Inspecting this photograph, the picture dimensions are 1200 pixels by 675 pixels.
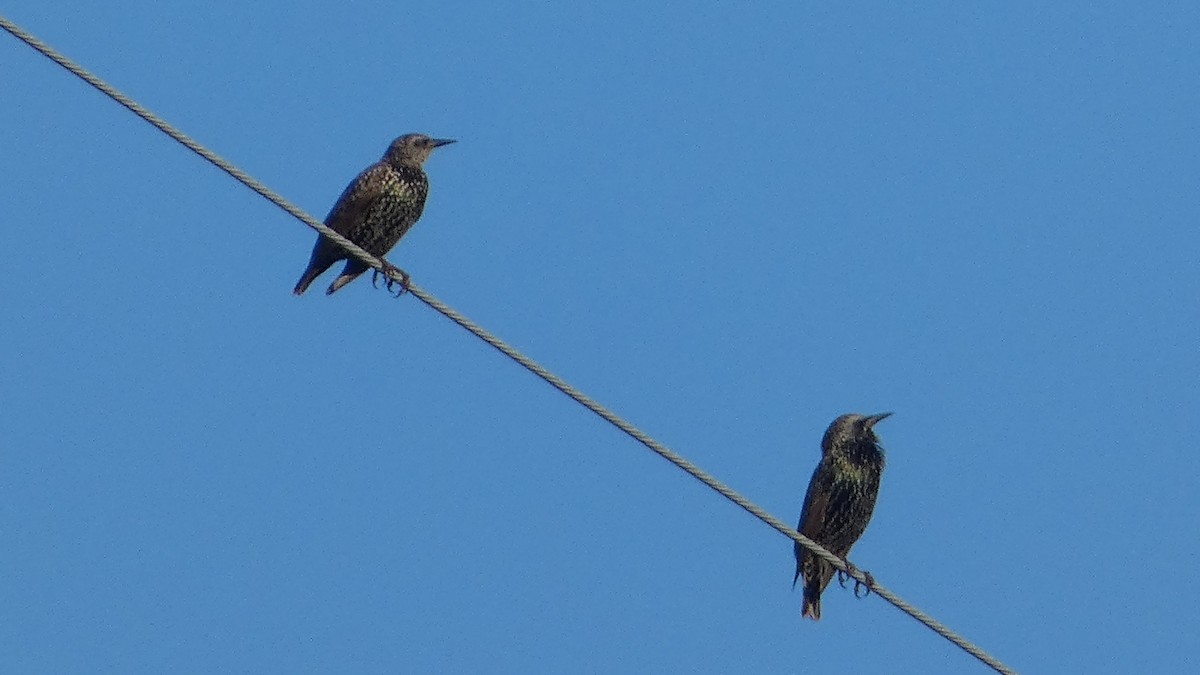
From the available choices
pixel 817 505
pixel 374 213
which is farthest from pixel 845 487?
pixel 374 213

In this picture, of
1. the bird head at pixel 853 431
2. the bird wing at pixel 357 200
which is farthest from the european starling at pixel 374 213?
the bird head at pixel 853 431

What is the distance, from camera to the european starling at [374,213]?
1009cm

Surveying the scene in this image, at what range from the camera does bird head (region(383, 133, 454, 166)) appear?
34.6 feet

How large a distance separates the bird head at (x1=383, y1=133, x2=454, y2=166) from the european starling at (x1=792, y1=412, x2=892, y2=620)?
244cm

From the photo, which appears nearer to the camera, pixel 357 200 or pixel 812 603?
pixel 812 603

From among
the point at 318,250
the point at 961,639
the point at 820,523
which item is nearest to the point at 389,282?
the point at 318,250

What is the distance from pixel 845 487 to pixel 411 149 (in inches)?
105

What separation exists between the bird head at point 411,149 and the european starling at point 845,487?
2.44 metres

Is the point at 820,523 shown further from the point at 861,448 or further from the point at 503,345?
the point at 503,345

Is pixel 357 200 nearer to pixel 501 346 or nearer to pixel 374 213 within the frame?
pixel 374 213

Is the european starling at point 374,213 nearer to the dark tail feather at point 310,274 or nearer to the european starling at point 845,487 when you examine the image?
the dark tail feather at point 310,274

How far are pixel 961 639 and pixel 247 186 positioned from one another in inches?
97.4

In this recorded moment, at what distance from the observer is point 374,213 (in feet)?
33.6

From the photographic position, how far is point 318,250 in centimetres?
1008
